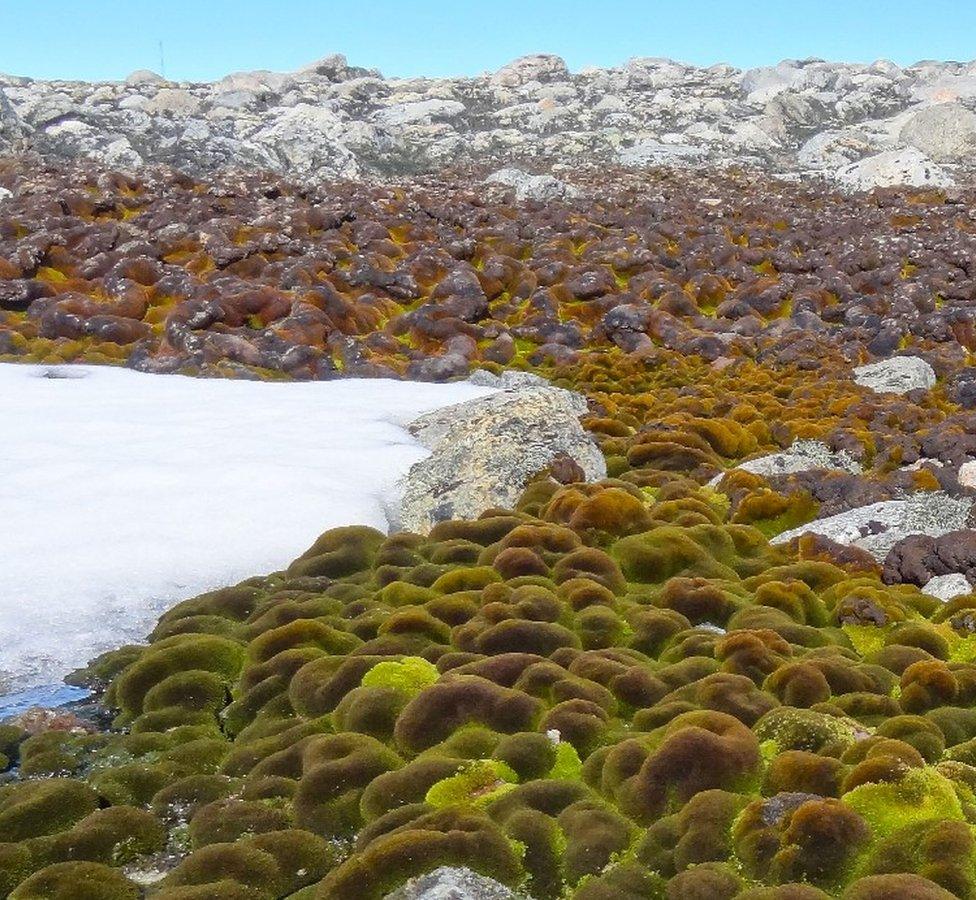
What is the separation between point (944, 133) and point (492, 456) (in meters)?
45.3

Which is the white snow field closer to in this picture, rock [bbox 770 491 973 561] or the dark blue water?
the dark blue water

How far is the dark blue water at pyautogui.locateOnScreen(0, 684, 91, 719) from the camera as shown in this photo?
636 centimetres

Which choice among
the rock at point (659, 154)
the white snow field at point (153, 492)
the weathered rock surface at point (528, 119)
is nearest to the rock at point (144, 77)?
the weathered rock surface at point (528, 119)

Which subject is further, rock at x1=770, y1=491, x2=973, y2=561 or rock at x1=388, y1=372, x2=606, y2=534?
rock at x1=388, y1=372, x2=606, y2=534

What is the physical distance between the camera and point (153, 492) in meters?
8.91

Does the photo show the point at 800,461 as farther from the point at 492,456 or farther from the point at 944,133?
the point at 944,133

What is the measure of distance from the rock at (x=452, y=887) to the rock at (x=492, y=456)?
15.1 feet

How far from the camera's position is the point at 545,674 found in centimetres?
566

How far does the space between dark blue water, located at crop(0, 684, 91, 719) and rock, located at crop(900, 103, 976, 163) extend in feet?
152

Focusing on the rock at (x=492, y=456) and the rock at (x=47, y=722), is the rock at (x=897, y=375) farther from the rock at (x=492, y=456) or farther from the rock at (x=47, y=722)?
the rock at (x=47, y=722)

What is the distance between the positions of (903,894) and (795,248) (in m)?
20.4

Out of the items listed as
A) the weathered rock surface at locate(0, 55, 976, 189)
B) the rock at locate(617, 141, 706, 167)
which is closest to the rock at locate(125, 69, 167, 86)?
the weathered rock surface at locate(0, 55, 976, 189)

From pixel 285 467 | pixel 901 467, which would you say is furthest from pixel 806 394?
pixel 285 467

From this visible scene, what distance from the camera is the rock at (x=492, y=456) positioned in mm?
8922
